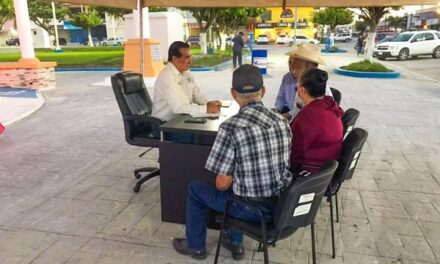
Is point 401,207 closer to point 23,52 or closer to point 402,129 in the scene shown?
point 402,129

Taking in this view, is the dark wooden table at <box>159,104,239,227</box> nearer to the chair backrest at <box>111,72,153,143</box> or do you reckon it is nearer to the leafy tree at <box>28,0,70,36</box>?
the chair backrest at <box>111,72,153,143</box>

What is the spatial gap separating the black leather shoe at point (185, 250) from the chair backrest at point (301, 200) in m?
0.77

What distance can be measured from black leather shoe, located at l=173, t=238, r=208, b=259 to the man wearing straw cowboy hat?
5.19 ft

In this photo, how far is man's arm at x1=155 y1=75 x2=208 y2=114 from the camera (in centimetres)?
332

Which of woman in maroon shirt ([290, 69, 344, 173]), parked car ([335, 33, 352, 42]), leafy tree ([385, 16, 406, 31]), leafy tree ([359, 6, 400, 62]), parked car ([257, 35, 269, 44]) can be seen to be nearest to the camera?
woman in maroon shirt ([290, 69, 344, 173])

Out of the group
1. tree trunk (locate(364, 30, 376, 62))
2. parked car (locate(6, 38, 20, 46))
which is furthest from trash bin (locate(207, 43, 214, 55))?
parked car (locate(6, 38, 20, 46))

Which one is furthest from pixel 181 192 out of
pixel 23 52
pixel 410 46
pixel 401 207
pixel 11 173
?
pixel 410 46

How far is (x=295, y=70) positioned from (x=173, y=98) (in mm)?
1207

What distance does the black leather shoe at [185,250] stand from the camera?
8.56 feet

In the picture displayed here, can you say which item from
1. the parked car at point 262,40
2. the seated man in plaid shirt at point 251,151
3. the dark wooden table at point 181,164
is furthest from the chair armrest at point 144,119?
the parked car at point 262,40

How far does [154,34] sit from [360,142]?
17.0 meters

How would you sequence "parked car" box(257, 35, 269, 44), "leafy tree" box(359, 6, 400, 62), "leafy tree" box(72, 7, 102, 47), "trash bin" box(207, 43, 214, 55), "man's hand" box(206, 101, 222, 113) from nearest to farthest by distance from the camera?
"man's hand" box(206, 101, 222, 113)
"leafy tree" box(359, 6, 400, 62)
"trash bin" box(207, 43, 214, 55)
"leafy tree" box(72, 7, 102, 47)
"parked car" box(257, 35, 269, 44)

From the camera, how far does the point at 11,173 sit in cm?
421

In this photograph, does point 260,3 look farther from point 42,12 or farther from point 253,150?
point 42,12
